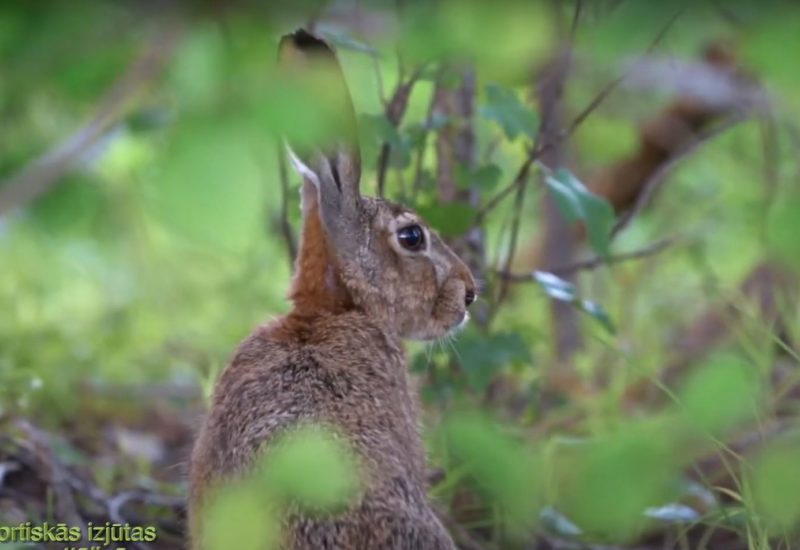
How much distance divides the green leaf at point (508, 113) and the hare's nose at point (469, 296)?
44 centimetres

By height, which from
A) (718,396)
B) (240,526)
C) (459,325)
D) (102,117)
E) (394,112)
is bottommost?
(459,325)

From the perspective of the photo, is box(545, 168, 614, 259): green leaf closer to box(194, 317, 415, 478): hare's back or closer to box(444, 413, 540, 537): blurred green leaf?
box(194, 317, 415, 478): hare's back

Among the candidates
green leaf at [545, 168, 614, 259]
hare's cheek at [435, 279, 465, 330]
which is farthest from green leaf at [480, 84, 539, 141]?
hare's cheek at [435, 279, 465, 330]

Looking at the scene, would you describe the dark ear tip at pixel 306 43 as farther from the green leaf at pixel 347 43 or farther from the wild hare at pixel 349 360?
the green leaf at pixel 347 43

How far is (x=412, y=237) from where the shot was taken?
331cm

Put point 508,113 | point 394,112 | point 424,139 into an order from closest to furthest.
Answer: point 508,113
point 424,139
point 394,112

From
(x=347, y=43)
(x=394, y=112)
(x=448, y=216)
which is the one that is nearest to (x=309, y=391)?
(x=347, y=43)

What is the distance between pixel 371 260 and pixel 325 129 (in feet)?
7.25

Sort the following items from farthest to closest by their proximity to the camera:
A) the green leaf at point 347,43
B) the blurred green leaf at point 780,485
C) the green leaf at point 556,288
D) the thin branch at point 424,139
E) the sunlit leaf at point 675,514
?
the thin branch at point 424,139, the green leaf at point 556,288, the green leaf at point 347,43, the sunlit leaf at point 675,514, the blurred green leaf at point 780,485

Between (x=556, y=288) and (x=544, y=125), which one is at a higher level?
(x=544, y=125)

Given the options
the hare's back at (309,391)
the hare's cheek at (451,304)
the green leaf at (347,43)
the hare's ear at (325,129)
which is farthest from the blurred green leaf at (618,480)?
the hare's cheek at (451,304)

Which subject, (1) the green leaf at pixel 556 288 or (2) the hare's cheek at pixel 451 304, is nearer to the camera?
(1) the green leaf at pixel 556 288

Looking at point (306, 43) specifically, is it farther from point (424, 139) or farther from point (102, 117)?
point (424, 139)

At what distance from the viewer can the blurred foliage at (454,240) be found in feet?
3.47
